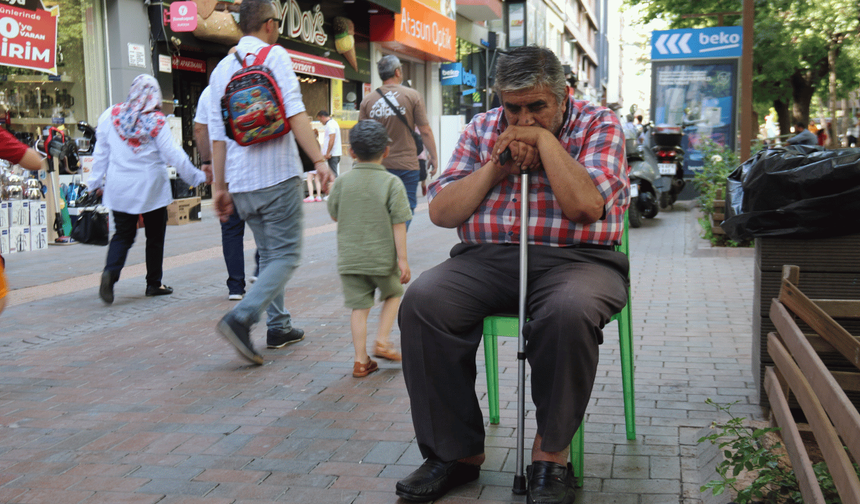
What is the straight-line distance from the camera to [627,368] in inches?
129

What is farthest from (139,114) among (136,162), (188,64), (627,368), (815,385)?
(188,64)

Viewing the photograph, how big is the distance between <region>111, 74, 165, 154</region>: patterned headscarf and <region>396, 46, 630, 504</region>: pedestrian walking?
415 centimetres

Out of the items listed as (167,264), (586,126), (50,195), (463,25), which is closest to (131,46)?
(50,195)

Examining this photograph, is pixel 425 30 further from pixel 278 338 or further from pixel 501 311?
pixel 501 311

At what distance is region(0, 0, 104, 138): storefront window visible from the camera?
10.5 m

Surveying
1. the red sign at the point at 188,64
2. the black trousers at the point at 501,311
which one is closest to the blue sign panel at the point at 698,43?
the red sign at the point at 188,64

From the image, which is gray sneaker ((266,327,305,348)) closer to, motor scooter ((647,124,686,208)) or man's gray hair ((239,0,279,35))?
man's gray hair ((239,0,279,35))

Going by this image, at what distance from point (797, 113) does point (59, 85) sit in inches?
937

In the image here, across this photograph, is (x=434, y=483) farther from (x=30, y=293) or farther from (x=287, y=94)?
(x=30, y=293)

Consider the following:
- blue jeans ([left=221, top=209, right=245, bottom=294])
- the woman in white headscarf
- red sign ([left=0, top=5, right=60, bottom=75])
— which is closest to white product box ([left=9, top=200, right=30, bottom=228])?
red sign ([left=0, top=5, right=60, bottom=75])

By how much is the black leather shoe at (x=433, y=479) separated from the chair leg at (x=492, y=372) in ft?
1.65

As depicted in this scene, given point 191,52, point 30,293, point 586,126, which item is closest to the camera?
point 586,126

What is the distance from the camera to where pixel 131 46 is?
1234 centimetres

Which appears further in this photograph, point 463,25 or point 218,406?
point 463,25
